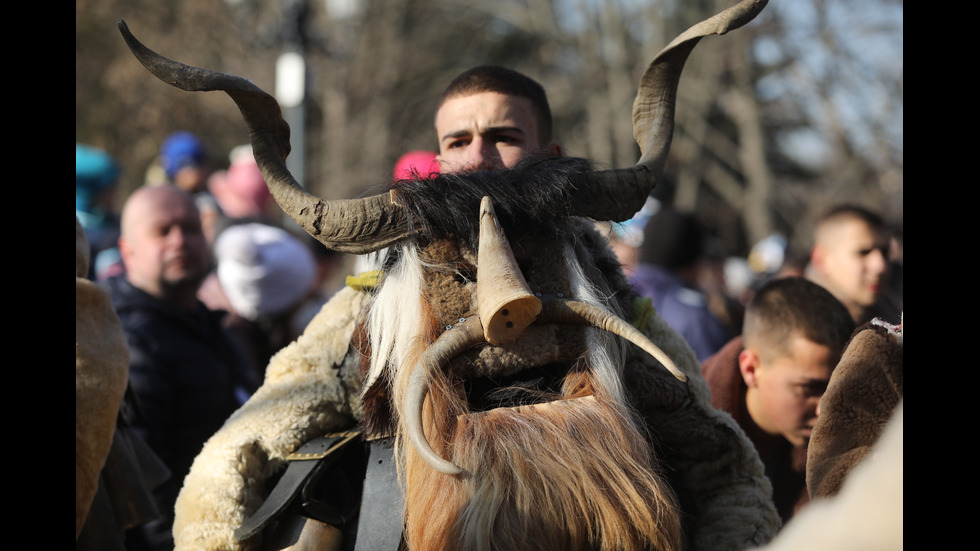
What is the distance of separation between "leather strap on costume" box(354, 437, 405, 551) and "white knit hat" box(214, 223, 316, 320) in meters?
3.05

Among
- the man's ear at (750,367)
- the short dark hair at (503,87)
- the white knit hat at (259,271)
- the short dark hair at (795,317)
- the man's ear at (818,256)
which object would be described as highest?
the short dark hair at (503,87)

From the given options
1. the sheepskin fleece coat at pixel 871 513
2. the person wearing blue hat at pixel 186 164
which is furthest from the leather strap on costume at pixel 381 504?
the person wearing blue hat at pixel 186 164

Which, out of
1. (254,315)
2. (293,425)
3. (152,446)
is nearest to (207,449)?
(293,425)

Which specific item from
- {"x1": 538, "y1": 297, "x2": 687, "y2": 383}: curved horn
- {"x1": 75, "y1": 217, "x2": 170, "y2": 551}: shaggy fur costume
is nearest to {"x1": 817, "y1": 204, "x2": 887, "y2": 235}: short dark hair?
{"x1": 538, "y1": 297, "x2": 687, "y2": 383}: curved horn

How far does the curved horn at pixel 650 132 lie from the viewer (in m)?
2.24

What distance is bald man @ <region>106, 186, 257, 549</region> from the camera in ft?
12.0

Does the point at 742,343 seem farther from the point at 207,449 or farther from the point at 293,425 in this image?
the point at 207,449

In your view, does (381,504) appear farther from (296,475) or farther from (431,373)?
(431,373)

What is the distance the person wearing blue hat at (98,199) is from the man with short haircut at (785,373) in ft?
12.4

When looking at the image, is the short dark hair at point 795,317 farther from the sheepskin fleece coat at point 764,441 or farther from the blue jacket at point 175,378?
the blue jacket at point 175,378

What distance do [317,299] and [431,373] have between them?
435cm

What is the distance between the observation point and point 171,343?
154 inches

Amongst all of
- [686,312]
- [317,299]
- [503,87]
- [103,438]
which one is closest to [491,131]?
[503,87]

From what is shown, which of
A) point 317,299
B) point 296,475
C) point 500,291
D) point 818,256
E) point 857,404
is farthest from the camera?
point 317,299
